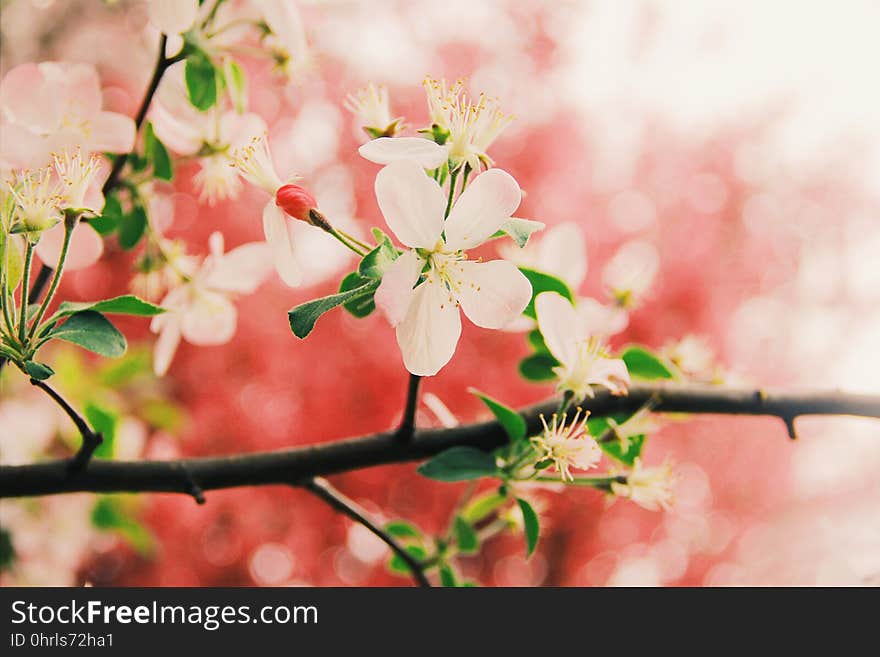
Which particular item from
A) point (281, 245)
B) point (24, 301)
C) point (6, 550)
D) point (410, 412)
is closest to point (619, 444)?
point (410, 412)

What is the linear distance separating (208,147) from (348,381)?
6.59ft

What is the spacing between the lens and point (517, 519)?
0.72m

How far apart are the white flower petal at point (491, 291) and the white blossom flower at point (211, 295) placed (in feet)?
0.84

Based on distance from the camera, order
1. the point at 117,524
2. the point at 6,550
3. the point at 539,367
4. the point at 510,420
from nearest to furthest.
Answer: the point at 510,420 → the point at 539,367 → the point at 117,524 → the point at 6,550

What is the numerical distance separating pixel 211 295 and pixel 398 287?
321 millimetres

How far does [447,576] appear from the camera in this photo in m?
0.68

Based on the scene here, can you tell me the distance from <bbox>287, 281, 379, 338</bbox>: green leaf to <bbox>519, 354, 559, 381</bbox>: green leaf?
23 centimetres

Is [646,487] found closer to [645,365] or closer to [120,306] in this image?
[645,365]

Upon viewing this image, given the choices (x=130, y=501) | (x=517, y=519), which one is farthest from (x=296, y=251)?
(x=130, y=501)

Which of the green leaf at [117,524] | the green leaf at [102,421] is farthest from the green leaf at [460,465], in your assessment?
the green leaf at [117,524]

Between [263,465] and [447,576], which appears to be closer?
[263,465]

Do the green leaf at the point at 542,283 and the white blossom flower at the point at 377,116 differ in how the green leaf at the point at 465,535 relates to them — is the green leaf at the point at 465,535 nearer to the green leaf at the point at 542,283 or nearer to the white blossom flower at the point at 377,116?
the green leaf at the point at 542,283

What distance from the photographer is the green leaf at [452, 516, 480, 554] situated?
0.68 meters

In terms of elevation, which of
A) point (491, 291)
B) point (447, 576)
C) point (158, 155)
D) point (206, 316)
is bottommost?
point (447, 576)
